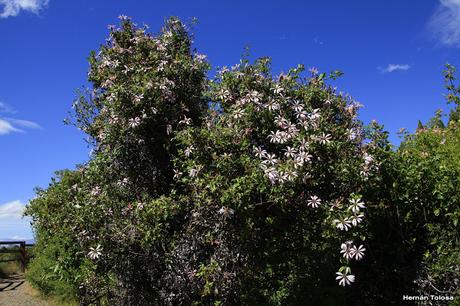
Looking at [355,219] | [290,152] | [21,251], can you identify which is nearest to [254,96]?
[290,152]

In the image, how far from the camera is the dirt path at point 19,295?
11.4m

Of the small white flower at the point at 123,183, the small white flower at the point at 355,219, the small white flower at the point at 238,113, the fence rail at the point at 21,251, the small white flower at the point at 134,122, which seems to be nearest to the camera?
the small white flower at the point at 355,219

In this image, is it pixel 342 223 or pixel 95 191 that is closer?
pixel 342 223

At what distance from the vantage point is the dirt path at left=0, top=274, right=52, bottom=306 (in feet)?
37.3

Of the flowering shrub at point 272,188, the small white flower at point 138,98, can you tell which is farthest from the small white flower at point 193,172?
the small white flower at point 138,98

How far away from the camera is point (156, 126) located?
20.7 feet

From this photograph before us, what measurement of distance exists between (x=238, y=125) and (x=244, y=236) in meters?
1.26

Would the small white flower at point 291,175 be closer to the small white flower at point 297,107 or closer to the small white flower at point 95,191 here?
the small white flower at point 297,107

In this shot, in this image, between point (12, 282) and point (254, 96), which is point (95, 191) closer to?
point (254, 96)

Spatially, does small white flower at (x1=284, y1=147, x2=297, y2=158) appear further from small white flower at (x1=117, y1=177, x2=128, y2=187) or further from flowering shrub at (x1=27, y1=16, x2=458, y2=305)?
small white flower at (x1=117, y1=177, x2=128, y2=187)

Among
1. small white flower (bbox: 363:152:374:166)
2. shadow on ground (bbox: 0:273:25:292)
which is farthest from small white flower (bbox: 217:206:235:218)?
shadow on ground (bbox: 0:273:25:292)

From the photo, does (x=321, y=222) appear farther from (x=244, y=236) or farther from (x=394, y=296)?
(x=394, y=296)

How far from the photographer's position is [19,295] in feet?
41.1

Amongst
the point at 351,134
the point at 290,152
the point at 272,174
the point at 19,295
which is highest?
the point at 351,134
